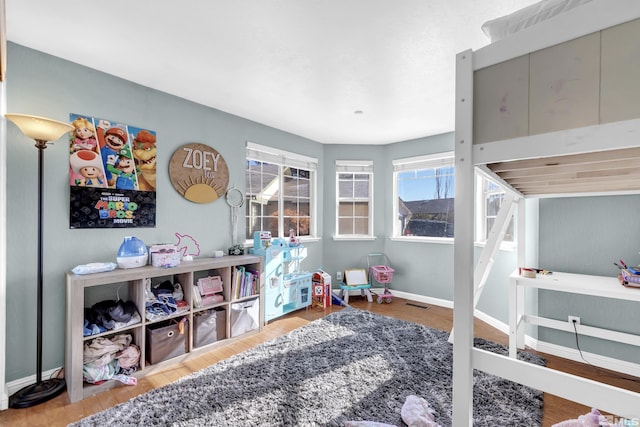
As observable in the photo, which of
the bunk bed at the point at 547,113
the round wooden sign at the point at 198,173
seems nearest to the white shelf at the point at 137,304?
the round wooden sign at the point at 198,173

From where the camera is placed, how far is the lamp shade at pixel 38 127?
5.74 feet

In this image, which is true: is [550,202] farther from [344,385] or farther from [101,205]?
[101,205]

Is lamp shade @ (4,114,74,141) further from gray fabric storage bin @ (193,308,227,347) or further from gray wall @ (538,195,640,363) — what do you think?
gray wall @ (538,195,640,363)

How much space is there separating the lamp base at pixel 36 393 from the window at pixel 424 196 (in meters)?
4.03

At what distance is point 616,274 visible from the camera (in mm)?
2279

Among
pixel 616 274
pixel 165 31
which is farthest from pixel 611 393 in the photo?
pixel 165 31

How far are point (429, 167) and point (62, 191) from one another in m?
4.09

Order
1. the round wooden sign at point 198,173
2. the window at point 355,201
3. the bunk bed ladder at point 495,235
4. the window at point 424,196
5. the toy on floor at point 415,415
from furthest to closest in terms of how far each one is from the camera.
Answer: the window at point 355,201, the window at point 424,196, the round wooden sign at point 198,173, the bunk bed ladder at point 495,235, the toy on floor at point 415,415

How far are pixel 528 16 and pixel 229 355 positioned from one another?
2895mm

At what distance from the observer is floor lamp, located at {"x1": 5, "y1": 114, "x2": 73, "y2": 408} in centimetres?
179

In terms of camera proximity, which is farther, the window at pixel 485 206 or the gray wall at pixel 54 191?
the window at pixel 485 206

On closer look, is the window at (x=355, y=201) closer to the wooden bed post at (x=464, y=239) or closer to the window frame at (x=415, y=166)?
the window frame at (x=415, y=166)

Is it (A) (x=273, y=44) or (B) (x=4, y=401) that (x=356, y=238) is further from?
(B) (x=4, y=401)

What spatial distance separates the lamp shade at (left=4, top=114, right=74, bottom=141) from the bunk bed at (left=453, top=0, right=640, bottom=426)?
7.80 ft
